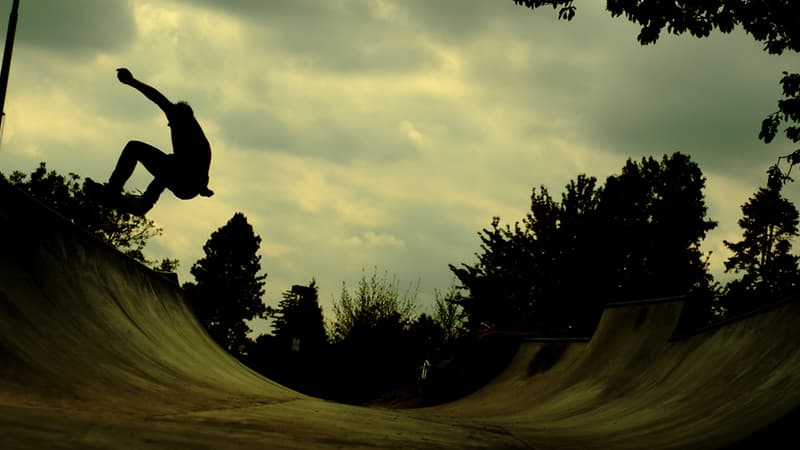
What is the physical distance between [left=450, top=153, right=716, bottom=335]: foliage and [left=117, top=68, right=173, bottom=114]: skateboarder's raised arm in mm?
29260

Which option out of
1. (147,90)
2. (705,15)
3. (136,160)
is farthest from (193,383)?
(705,15)

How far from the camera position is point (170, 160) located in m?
6.29

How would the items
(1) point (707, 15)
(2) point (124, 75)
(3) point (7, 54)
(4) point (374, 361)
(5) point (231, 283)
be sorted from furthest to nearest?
(5) point (231, 283) → (4) point (374, 361) → (3) point (7, 54) → (1) point (707, 15) → (2) point (124, 75)

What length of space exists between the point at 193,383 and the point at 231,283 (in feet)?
185

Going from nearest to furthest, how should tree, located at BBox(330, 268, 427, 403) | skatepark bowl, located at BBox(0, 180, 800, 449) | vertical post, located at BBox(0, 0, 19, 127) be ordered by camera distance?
skatepark bowl, located at BBox(0, 180, 800, 449) → vertical post, located at BBox(0, 0, 19, 127) → tree, located at BBox(330, 268, 427, 403)

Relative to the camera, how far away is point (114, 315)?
6.27 m

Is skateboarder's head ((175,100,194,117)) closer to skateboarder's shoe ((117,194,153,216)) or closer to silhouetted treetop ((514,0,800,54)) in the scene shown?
skateboarder's shoe ((117,194,153,216))

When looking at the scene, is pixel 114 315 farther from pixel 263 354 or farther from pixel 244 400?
pixel 263 354

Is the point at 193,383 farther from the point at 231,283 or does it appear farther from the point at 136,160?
the point at 231,283

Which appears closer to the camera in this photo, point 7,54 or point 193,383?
point 193,383

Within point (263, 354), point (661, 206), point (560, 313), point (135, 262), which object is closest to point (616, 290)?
point (560, 313)

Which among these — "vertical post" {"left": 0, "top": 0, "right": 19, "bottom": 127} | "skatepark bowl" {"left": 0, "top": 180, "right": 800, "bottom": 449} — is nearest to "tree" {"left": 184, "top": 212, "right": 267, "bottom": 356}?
"vertical post" {"left": 0, "top": 0, "right": 19, "bottom": 127}

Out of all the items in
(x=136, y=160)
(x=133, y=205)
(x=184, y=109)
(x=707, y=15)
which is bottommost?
(x=133, y=205)

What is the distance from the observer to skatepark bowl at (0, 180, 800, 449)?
3.26 metres
